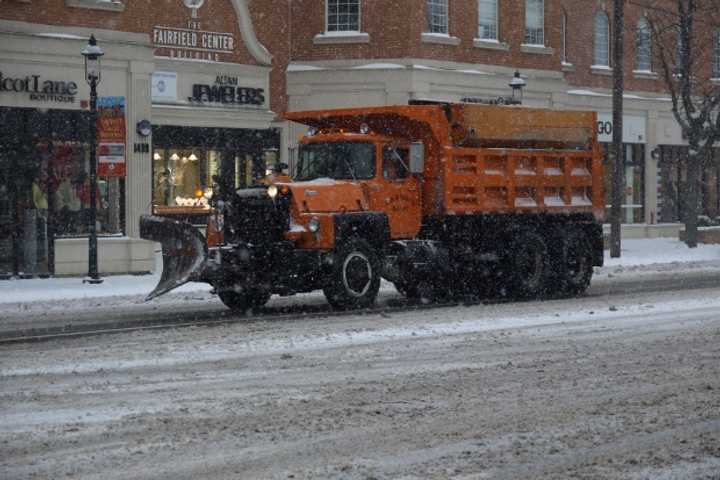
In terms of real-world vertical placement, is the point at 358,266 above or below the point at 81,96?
below

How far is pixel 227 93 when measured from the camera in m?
32.8

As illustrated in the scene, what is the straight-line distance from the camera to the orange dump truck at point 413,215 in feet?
63.7

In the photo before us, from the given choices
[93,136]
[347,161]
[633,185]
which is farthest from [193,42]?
[633,185]

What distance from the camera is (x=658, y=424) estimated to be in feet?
33.5

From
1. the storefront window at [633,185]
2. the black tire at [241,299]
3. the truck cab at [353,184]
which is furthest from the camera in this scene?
the storefront window at [633,185]

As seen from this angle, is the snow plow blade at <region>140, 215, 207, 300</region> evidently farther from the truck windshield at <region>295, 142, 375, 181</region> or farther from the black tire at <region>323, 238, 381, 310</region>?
the truck windshield at <region>295, 142, 375, 181</region>

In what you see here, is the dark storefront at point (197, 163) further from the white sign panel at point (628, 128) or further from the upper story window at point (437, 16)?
the white sign panel at point (628, 128)

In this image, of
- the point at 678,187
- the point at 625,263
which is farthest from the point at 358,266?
the point at 678,187

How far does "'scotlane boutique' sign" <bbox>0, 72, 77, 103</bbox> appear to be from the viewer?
25891 mm

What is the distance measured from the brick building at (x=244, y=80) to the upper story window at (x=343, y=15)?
4 cm

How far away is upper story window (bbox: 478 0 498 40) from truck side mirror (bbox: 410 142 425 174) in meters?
16.4

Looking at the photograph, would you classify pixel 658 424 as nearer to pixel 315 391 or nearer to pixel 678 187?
pixel 315 391

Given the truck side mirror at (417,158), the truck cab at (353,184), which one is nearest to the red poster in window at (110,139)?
the truck cab at (353,184)

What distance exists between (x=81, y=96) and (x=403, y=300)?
839 cm
